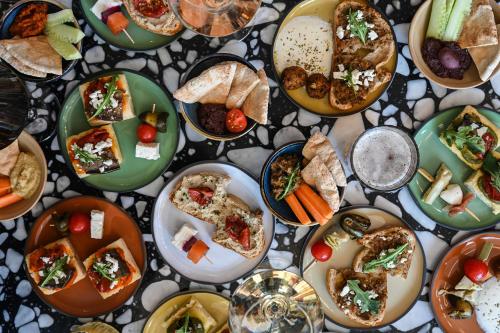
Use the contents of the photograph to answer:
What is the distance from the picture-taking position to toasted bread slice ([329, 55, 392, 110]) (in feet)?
13.5

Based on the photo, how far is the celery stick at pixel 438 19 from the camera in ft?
13.4

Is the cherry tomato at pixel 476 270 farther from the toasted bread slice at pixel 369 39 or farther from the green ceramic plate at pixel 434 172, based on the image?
the toasted bread slice at pixel 369 39

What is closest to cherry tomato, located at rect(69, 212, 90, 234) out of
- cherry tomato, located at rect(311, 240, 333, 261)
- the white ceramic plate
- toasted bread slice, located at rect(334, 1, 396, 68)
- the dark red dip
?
the white ceramic plate

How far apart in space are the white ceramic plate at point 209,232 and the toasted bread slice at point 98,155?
0.49 metres

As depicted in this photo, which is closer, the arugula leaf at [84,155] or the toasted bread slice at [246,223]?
the arugula leaf at [84,155]

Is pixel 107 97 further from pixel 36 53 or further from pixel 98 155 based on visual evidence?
pixel 36 53

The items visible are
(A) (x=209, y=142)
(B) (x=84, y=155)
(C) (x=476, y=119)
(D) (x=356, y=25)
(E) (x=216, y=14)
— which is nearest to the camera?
(E) (x=216, y=14)

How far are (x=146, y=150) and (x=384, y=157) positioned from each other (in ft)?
6.61

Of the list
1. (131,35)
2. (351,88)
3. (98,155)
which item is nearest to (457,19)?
(351,88)

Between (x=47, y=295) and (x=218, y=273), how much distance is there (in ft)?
4.92

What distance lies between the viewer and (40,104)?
4172 millimetres

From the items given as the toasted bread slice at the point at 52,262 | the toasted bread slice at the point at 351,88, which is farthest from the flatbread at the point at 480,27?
the toasted bread slice at the point at 52,262

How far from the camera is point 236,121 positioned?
3.99m

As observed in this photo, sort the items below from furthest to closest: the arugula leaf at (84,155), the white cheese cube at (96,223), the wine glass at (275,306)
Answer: the white cheese cube at (96,223), the arugula leaf at (84,155), the wine glass at (275,306)
